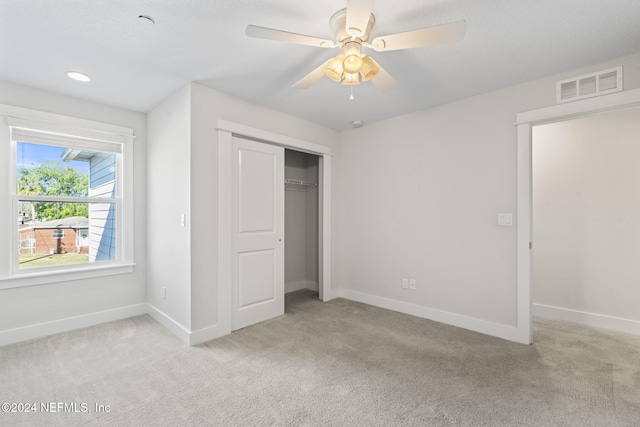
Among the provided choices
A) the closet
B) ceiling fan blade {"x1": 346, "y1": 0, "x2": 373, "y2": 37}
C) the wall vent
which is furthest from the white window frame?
the wall vent

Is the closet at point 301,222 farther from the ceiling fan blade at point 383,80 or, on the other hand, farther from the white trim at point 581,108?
the white trim at point 581,108

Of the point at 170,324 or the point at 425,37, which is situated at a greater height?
the point at 425,37

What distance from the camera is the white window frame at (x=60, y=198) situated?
2.72 m

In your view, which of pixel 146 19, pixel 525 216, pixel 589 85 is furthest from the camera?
pixel 525 216

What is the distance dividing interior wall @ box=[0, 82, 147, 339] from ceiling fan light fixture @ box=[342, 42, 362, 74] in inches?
114

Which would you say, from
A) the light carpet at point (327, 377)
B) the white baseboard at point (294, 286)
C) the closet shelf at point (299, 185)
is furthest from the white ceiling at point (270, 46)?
the white baseboard at point (294, 286)

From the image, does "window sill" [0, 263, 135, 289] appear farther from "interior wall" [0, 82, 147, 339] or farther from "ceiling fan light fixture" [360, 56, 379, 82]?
"ceiling fan light fixture" [360, 56, 379, 82]

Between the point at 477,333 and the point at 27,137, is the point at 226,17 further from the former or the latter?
the point at 477,333

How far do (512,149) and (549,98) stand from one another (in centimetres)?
Answer: 50

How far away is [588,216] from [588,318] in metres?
1.11

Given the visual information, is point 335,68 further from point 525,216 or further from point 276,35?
point 525,216

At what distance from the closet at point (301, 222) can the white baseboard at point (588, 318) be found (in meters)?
2.98

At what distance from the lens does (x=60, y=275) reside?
2988mm

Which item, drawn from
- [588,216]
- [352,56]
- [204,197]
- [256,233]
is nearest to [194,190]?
[204,197]
